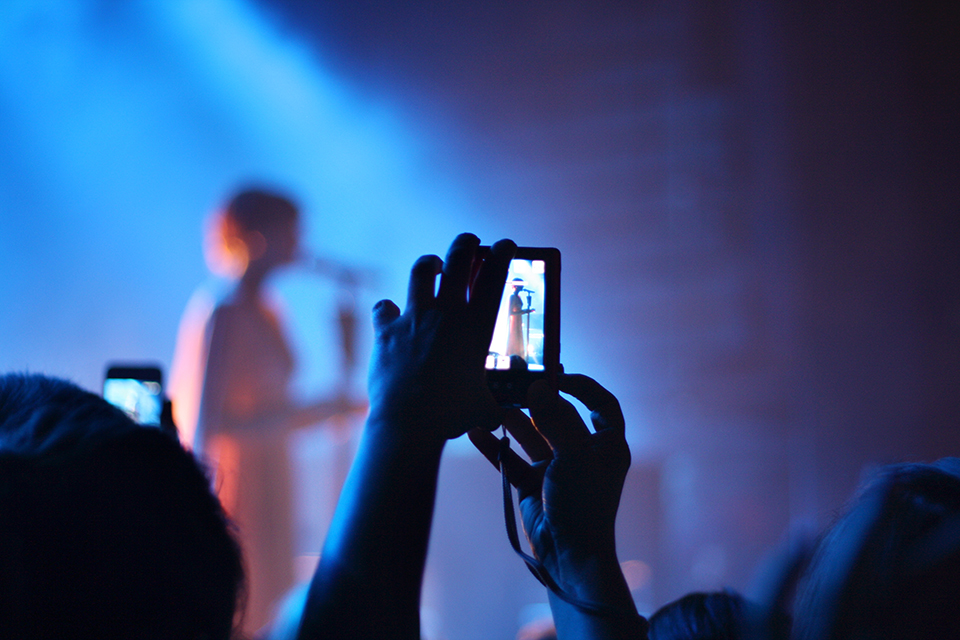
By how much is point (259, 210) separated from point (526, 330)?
164 cm

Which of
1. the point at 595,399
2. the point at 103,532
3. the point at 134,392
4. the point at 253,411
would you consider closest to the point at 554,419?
the point at 595,399

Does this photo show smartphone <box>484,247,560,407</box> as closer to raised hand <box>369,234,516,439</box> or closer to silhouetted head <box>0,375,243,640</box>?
raised hand <box>369,234,516,439</box>

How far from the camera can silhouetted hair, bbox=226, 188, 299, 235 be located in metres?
2.05

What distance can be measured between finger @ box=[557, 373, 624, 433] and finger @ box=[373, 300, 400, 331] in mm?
162

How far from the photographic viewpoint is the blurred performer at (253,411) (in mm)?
1835

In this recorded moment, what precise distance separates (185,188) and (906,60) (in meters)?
3.25

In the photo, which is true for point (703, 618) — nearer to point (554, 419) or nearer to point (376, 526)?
point (554, 419)

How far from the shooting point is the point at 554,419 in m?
0.51

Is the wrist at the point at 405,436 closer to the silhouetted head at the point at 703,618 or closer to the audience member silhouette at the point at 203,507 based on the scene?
the audience member silhouette at the point at 203,507

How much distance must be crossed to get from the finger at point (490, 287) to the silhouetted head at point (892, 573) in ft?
0.80

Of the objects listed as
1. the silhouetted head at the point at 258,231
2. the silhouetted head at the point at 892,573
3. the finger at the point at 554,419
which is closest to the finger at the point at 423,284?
the finger at the point at 554,419

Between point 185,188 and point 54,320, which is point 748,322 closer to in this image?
point 185,188

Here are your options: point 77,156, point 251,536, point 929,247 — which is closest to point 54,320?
point 77,156

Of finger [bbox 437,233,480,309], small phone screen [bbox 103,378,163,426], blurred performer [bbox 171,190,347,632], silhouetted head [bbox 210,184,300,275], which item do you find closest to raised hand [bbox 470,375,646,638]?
finger [bbox 437,233,480,309]
